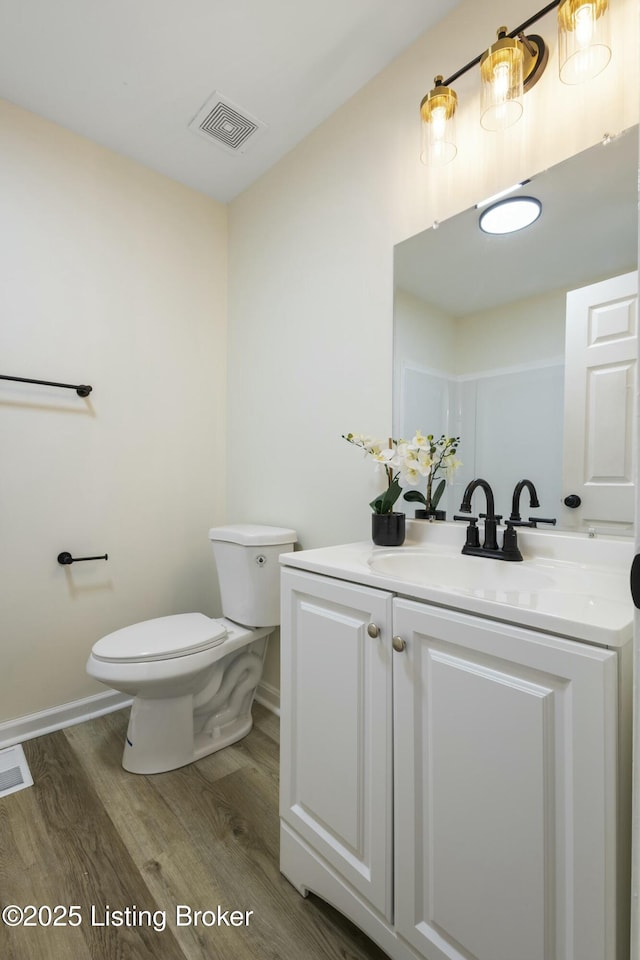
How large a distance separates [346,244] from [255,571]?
1.28 m

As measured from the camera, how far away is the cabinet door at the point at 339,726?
2.96ft

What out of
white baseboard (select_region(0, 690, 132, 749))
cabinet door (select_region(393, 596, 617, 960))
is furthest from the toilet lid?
cabinet door (select_region(393, 596, 617, 960))

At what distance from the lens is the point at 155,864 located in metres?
1.20

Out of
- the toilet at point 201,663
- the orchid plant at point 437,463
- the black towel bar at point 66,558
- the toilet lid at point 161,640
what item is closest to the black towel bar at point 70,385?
the black towel bar at point 66,558

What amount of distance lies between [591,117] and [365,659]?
1350mm

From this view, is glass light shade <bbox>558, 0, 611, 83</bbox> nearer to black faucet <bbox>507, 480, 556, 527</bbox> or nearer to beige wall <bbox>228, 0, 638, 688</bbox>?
beige wall <bbox>228, 0, 638, 688</bbox>

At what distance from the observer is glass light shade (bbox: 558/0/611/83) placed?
3.27 ft

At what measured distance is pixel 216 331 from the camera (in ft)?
7.52

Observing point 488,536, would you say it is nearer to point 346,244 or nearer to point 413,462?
point 413,462

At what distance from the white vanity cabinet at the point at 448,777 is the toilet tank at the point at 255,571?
0.61m

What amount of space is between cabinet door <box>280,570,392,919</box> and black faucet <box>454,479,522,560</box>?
0.40 meters

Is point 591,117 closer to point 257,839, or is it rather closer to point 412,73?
point 412,73

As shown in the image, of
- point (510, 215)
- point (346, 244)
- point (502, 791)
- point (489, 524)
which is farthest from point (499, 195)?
point (502, 791)

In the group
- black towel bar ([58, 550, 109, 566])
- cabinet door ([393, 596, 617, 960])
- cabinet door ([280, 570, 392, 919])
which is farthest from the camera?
black towel bar ([58, 550, 109, 566])
